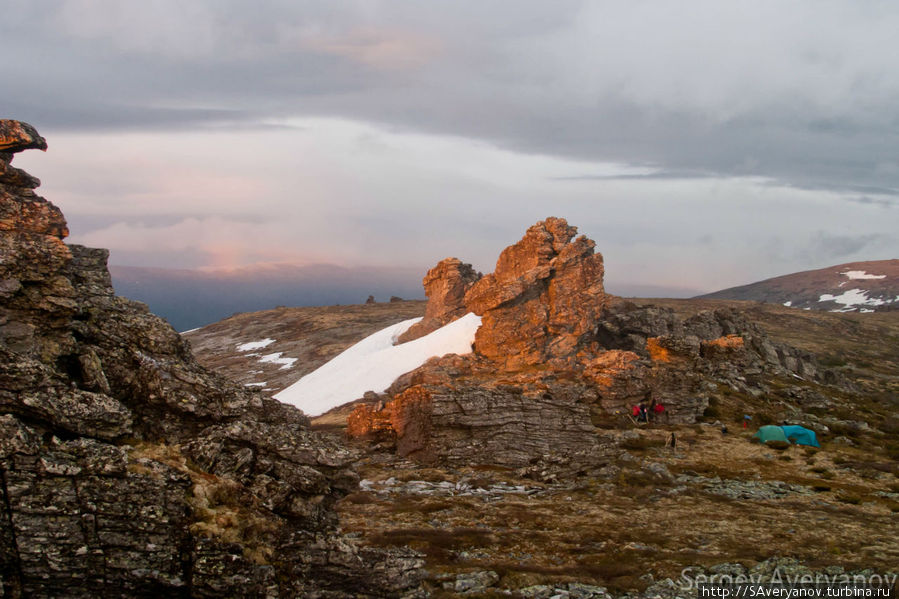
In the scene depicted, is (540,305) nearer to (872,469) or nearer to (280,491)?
(872,469)

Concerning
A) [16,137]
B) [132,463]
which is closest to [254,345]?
[16,137]

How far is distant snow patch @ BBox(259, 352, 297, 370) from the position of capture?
10689 centimetres

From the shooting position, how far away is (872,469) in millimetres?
39281

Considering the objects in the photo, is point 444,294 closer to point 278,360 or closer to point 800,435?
point 278,360

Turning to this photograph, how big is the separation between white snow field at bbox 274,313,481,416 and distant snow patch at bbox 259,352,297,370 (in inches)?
1048

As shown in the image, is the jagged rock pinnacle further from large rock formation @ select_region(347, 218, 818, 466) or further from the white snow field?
the white snow field

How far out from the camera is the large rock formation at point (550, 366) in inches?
1625

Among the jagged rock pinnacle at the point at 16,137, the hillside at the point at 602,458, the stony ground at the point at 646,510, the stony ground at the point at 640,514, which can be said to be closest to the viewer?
the jagged rock pinnacle at the point at 16,137

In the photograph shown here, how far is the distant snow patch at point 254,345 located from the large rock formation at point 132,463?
117267mm

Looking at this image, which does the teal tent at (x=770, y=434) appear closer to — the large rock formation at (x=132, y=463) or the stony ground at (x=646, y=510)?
the stony ground at (x=646, y=510)

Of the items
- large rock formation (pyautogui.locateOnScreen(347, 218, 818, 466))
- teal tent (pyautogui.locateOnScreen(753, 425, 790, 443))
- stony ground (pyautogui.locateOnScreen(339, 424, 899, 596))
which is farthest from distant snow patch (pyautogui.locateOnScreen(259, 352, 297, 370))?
teal tent (pyautogui.locateOnScreen(753, 425, 790, 443))

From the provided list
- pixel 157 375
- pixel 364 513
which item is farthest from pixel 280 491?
pixel 364 513

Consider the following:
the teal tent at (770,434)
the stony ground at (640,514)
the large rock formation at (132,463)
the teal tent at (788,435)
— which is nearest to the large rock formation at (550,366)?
the stony ground at (640,514)

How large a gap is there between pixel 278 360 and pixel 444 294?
42674mm
